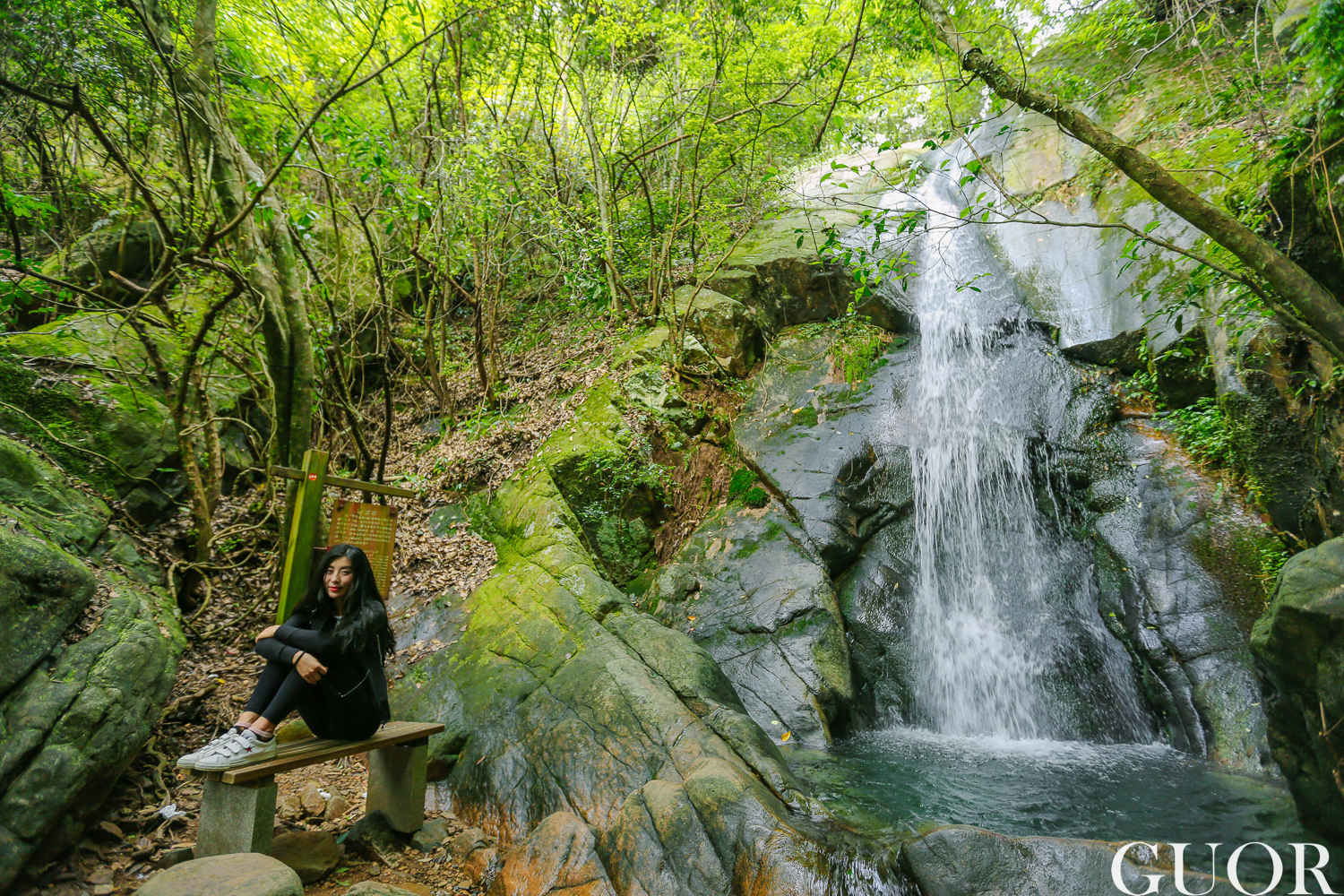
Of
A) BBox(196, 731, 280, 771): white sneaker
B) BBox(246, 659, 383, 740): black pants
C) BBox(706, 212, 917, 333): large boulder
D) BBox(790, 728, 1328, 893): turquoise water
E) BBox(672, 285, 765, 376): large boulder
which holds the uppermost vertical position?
BBox(706, 212, 917, 333): large boulder

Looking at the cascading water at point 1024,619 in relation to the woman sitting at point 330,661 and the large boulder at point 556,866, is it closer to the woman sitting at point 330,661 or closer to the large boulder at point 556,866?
the large boulder at point 556,866

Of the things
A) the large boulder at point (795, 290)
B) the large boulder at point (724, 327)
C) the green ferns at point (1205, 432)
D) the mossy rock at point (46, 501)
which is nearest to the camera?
the mossy rock at point (46, 501)

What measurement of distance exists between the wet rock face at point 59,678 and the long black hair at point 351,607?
1.15 meters

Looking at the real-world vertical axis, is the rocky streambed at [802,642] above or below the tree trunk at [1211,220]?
below

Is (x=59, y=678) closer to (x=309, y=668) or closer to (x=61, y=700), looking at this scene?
(x=61, y=700)

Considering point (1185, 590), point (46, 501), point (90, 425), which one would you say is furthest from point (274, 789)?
point (1185, 590)

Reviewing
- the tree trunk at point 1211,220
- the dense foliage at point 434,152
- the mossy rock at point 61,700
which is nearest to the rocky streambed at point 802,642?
the dense foliage at point 434,152

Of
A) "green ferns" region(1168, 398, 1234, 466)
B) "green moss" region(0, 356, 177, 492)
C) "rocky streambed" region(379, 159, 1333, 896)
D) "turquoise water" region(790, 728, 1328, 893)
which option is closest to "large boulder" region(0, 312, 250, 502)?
"green moss" region(0, 356, 177, 492)

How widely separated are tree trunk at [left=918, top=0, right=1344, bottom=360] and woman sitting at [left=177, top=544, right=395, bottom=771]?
5.02m

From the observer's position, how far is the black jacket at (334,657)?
332 cm

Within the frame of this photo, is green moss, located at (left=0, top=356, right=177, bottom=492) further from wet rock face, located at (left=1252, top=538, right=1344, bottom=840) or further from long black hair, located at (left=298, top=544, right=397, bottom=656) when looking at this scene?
wet rock face, located at (left=1252, top=538, right=1344, bottom=840)

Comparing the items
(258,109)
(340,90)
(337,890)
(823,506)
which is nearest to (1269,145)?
(823,506)

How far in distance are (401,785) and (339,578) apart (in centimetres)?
135

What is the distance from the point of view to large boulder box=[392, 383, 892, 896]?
3166 mm
